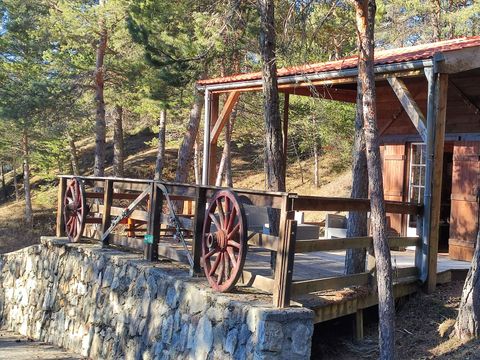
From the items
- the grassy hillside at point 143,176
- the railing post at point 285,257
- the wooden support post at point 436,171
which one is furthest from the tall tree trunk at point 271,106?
the grassy hillside at point 143,176

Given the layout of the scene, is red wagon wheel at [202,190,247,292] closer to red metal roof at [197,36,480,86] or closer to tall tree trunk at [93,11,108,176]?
red metal roof at [197,36,480,86]

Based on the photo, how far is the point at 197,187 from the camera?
598cm

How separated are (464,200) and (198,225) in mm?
5511

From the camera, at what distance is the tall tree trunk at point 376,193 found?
5.02 meters

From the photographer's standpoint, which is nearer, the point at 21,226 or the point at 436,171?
the point at 436,171

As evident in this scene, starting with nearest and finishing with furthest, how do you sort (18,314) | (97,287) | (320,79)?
(97,287) → (320,79) → (18,314)

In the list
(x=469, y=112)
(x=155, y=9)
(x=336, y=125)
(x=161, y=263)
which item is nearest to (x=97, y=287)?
(x=161, y=263)

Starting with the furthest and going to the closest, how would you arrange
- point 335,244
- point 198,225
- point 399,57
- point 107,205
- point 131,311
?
point 107,205 → point 399,57 → point 131,311 → point 198,225 → point 335,244

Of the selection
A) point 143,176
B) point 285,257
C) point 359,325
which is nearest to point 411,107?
point 359,325

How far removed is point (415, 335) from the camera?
5996 millimetres

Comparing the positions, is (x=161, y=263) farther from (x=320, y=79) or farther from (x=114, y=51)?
(x=114, y=51)

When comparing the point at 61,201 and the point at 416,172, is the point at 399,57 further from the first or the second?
the point at 61,201

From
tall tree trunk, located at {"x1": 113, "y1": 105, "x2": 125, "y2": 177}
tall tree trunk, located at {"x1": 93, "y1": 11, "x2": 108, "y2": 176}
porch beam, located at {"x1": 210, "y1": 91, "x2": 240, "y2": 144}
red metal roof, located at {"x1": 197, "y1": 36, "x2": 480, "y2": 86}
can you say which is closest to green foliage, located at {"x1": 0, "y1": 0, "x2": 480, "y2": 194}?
tall tree trunk, located at {"x1": 93, "y1": 11, "x2": 108, "y2": 176}

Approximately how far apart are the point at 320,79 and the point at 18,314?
7083mm
